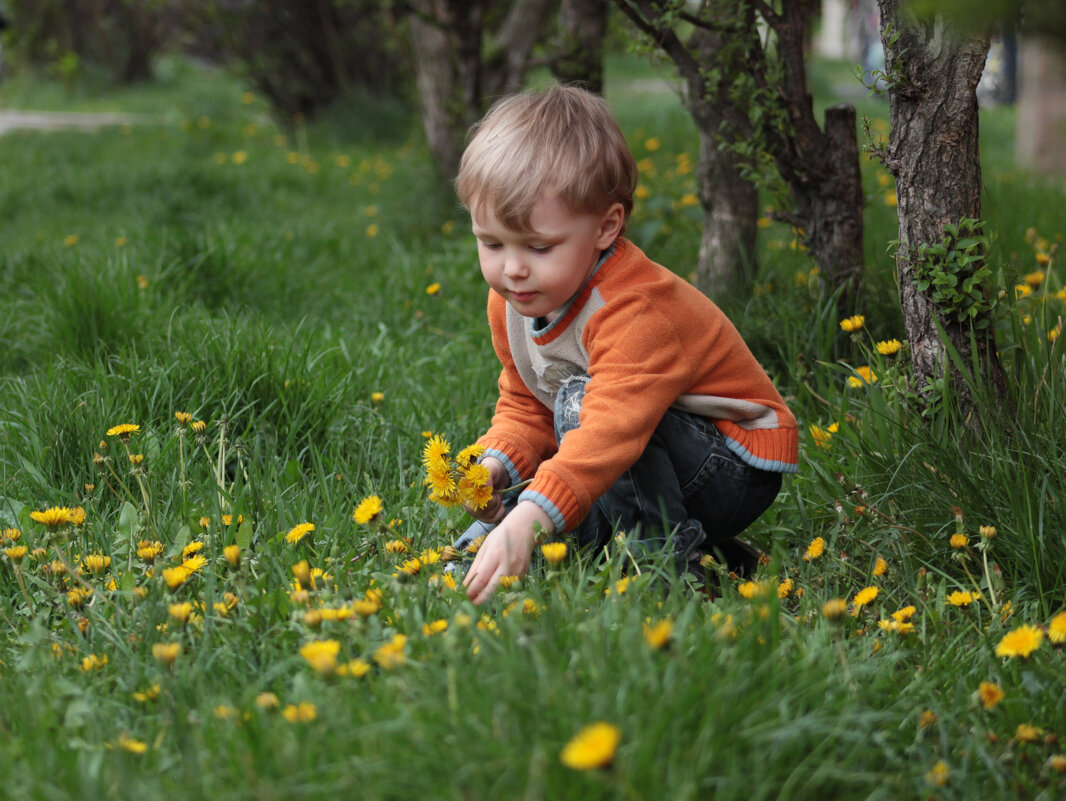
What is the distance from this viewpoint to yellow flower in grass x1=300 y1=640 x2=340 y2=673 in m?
1.25

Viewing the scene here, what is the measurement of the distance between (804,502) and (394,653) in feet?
4.22

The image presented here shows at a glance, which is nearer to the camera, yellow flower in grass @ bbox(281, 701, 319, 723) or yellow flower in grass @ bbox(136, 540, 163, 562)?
yellow flower in grass @ bbox(281, 701, 319, 723)

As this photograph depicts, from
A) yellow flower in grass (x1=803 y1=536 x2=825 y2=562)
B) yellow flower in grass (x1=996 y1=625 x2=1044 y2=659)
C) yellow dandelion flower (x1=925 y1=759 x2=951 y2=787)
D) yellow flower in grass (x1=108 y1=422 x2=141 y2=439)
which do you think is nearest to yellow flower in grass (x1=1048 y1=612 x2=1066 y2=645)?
yellow flower in grass (x1=996 y1=625 x2=1044 y2=659)

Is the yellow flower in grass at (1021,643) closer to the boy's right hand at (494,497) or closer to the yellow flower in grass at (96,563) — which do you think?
the boy's right hand at (494,497)

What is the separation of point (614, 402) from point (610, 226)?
37cm

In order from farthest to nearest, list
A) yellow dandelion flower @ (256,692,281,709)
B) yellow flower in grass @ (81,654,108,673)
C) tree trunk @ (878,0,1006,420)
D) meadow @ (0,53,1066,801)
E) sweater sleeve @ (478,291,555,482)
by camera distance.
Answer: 1. sweater sleeve @ (478,291,555,482)
2. tree trunk @ (878,0,1006,420)
3. yellow flower in grass @ (81,654,108,673)
4. yellow dandelion flower @ (256,692,281,709)
5. meadow @ (0,53,1066,801)

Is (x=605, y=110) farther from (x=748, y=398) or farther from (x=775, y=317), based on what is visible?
Result: (x=775, y=317)

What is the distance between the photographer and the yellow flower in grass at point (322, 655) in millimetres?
1249

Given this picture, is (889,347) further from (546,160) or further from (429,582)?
(429,582)

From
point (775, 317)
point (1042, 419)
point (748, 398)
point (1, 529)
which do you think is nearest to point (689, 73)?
point (775, 317)

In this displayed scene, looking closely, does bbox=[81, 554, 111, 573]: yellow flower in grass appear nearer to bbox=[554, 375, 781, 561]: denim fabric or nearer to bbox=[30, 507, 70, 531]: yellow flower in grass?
bbox=[30, 507, 70, 531]: yellow flower in grass

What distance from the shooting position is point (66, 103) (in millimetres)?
15461

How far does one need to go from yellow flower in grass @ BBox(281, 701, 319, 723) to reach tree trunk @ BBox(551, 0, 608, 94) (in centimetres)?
343

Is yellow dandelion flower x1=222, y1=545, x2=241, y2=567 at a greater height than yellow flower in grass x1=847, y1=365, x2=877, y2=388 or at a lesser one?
greater
